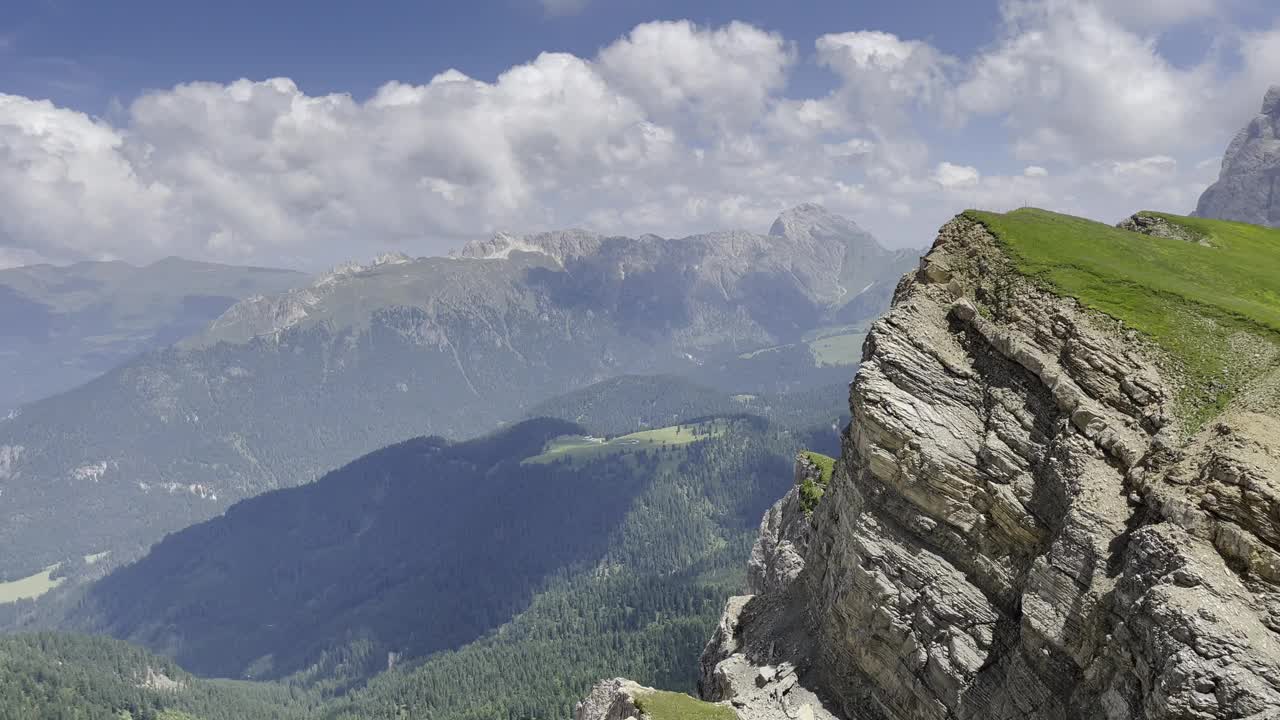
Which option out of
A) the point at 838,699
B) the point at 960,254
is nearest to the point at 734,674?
the point at 838,699

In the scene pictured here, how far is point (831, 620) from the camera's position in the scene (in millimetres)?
44438

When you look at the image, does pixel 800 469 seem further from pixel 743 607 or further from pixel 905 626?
pixel 905 626

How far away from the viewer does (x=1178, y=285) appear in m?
40.7

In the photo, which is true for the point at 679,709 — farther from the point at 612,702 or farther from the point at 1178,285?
the point at 1178,285

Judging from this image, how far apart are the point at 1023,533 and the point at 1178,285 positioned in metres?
17.7

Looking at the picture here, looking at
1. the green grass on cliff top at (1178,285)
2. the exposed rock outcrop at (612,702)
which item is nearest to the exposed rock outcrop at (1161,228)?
the green grass on cliff top at (1178,285)

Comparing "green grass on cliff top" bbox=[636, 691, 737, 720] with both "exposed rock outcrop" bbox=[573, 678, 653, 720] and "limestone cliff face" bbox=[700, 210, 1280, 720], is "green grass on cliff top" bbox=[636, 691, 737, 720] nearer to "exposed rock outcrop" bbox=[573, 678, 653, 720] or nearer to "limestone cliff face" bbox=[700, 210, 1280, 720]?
"exposed rock outcrop" bbox=[573, 678, 653, 720]

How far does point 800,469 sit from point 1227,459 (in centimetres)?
5552

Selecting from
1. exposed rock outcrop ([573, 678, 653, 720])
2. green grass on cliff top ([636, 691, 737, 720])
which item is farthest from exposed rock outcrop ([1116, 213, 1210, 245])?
exposed rock outcrop ([573, 678, 653, 720])

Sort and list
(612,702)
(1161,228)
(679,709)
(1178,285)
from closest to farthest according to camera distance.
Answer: (1178,285)
(679,709)
(612,702)
(1161,228)

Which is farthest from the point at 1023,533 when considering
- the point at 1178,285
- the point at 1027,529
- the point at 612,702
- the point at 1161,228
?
the point at 1161,228

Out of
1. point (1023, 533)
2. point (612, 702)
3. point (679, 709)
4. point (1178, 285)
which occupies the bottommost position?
point (612, 702)

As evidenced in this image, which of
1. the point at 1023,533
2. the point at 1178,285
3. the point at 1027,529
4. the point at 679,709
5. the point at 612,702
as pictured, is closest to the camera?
the point at 1027,529

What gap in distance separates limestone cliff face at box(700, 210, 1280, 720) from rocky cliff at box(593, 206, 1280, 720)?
9 cm
